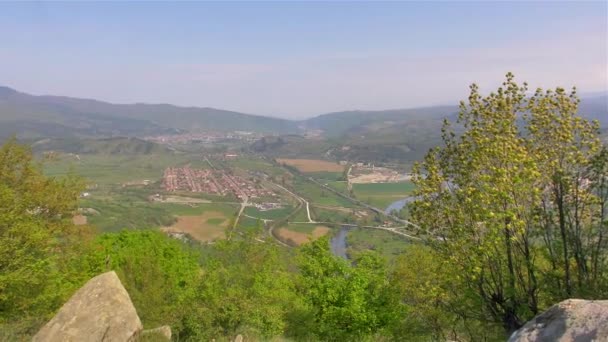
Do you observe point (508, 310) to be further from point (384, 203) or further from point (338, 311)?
point (384, 203)

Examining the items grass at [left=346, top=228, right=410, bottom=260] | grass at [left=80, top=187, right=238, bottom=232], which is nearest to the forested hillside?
grass at [left=346, top=228, right=410, bottom=260]

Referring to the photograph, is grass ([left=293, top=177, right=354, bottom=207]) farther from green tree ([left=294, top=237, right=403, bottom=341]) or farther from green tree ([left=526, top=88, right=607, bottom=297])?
green tree ([left=526, top=88, right=607, bottom=297])

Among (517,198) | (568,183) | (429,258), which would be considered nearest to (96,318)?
(517,198)

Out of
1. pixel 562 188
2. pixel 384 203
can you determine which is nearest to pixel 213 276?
pixel 562 188

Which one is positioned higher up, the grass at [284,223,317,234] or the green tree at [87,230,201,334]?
the green tree at [87,230,201,334]

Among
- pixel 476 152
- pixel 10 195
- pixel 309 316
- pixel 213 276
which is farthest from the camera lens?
pixel 213 276

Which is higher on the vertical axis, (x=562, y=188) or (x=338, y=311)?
(x=562, y=188)
